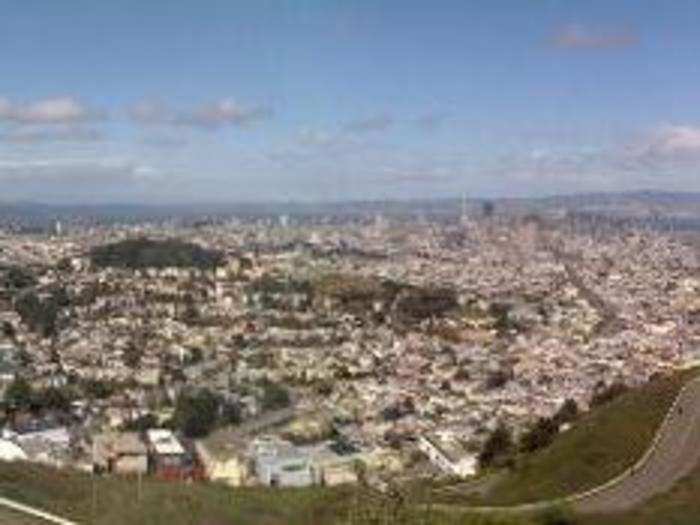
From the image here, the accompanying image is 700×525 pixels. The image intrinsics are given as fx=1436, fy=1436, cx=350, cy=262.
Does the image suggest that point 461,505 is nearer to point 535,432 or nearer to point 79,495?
point 79,495

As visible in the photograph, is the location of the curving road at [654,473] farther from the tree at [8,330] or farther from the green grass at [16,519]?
the tree at [8,330]

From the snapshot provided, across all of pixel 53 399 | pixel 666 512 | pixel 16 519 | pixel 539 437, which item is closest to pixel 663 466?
pixel 666 512

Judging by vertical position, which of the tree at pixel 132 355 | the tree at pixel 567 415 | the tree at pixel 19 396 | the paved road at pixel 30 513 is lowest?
the tree at pixel 132 355

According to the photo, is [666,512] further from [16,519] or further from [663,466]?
[16,519]

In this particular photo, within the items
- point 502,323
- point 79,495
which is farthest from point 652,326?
point 79,495

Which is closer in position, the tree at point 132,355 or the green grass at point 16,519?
the green grass at point 16,519

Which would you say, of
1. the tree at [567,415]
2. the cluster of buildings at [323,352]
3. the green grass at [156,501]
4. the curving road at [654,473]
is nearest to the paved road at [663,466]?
the curving road at [654,473]

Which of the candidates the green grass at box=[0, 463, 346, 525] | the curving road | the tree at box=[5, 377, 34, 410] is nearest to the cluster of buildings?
the tree at box=[5, 377, 34, 410]
